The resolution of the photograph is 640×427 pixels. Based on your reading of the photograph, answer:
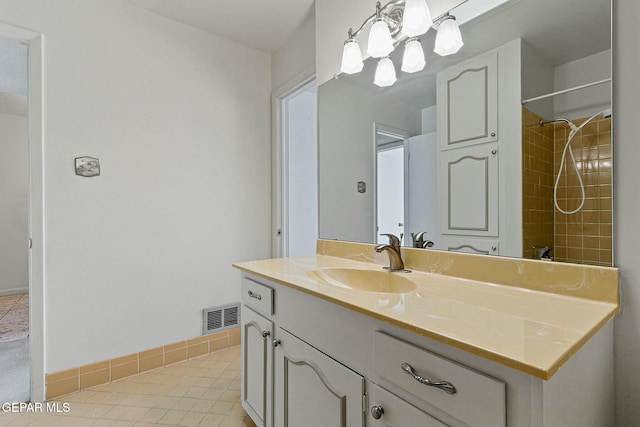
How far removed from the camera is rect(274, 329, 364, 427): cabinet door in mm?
876

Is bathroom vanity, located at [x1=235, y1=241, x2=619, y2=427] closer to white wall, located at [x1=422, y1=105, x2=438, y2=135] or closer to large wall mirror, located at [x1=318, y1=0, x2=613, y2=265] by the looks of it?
large wall mirror, located at [x1=318, y1=0, x2=613, y2=265]

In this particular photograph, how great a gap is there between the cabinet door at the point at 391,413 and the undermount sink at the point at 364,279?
48 centimetres

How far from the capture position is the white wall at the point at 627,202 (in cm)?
82

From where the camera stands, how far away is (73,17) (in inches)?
73.9

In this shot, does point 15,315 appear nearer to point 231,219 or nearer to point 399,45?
point 231,219

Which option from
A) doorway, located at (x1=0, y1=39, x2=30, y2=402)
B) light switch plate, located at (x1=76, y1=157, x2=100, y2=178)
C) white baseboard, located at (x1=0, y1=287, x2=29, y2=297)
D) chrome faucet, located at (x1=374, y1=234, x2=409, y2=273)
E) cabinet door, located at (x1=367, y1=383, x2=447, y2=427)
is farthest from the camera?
white baseboard, located at (x1=0, y1=287, x2=29, y2=297)

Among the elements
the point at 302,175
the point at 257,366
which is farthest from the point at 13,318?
the point at 257,366

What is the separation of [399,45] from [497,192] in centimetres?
83

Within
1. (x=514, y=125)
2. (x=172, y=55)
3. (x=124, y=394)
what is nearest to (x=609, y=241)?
(x=514, y=125)

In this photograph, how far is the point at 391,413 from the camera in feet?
2.48

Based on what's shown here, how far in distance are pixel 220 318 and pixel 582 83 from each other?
2.46 metres

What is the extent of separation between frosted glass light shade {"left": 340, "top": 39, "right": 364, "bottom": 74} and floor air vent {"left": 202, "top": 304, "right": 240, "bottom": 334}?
1921 millimetres

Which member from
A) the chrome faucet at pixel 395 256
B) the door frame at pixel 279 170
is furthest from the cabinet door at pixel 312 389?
the door frame at pixel 279 170

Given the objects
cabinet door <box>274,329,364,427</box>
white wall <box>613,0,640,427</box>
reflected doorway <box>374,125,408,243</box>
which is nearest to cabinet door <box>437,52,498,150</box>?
reflected doorway <box>374,125,408,243</box>
